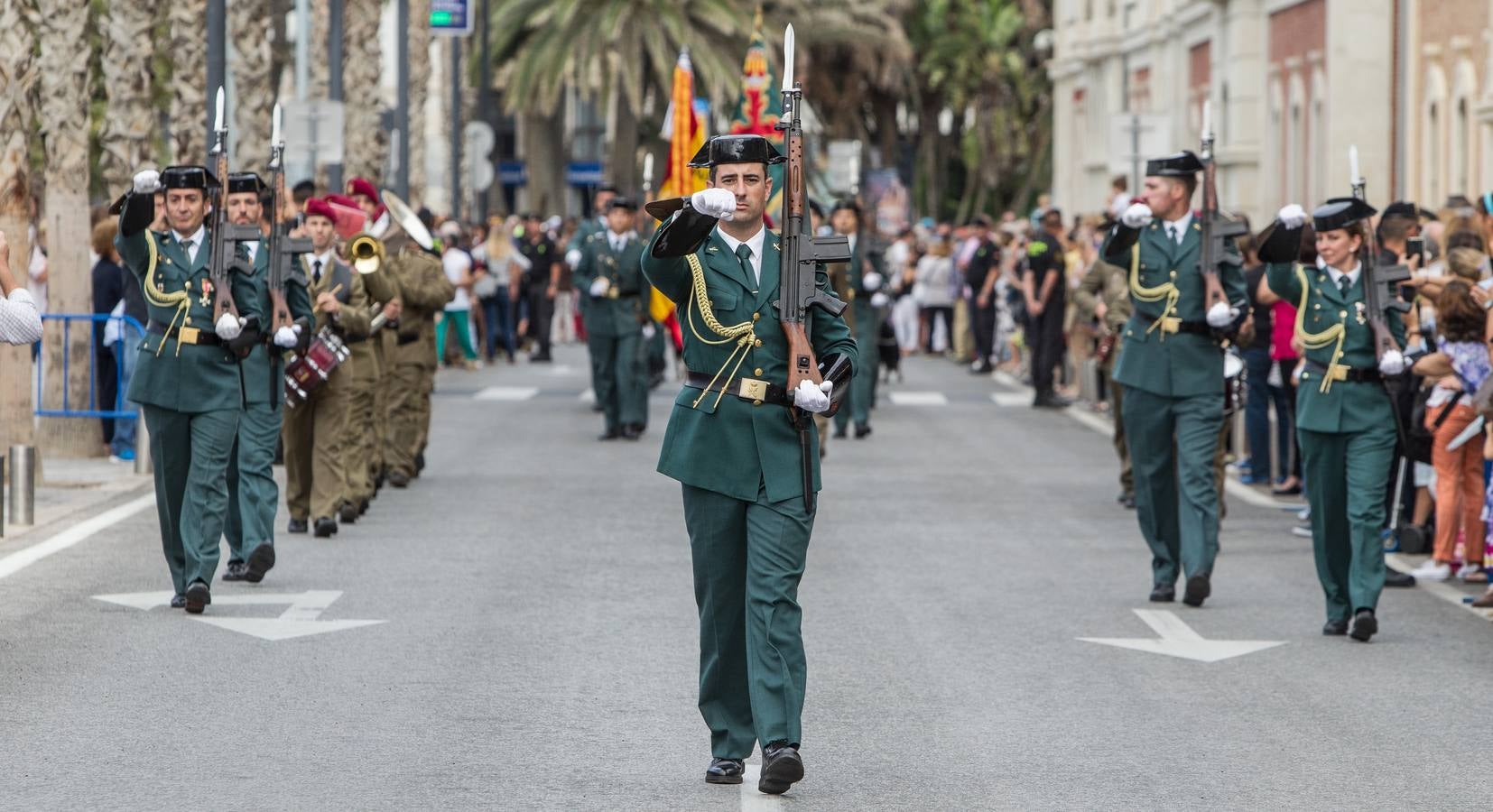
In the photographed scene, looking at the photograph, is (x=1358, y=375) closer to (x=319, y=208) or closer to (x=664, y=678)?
(x=664, y=678)

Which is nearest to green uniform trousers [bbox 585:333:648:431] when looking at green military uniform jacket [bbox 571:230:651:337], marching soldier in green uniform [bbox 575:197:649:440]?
marching soldier in green uniform [bbox 575:197:649:440]

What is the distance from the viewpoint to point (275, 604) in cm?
1197

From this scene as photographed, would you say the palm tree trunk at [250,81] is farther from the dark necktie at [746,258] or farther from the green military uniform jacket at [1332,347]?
the dark necktie at [746,258]

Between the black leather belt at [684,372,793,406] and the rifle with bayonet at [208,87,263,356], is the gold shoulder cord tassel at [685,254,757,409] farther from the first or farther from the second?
the rifle with bayonet at [208,87,263,356]

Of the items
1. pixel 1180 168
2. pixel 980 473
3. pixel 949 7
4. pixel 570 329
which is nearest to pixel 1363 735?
pixel 1180 168

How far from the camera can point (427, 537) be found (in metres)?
14.9

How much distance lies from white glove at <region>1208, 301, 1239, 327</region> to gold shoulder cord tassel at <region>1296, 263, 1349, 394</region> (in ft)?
1.57

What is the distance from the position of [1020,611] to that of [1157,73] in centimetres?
3349

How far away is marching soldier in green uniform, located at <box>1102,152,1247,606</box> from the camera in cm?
1244

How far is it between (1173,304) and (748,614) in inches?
197

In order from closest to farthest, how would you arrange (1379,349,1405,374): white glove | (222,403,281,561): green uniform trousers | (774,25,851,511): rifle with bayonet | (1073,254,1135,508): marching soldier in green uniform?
(774,25,851,511): rifle with bayonet < (1379,349,1405,374): white glove < (222,403,281,561): green uniform trousers < (1073,254,1135,508): marching soldier in green uniform

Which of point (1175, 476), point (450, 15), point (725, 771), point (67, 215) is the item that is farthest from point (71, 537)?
point (450, 15)

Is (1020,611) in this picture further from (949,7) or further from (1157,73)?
(949,7)

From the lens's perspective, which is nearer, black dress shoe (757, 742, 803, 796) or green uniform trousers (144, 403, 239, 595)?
black dress shoe (757, 742, 803, 796)
